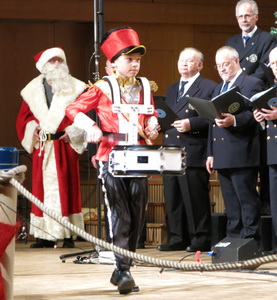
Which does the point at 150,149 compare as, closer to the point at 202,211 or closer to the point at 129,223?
the point at 129,223

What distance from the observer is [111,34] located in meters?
4.32

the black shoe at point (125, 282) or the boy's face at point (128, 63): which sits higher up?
the boy's face at point (128, 63)

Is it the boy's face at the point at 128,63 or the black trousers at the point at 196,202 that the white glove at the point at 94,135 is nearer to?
the boy's face at the point at 128,63

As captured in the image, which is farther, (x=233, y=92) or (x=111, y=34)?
(x=233, y=92)

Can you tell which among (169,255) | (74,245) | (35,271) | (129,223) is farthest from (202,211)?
(129,223)

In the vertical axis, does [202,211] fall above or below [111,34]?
below

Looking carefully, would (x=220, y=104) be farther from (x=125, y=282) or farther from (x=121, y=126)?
(x=125, y=282)

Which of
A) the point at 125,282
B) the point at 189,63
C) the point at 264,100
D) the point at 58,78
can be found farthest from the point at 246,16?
the point at 125,282

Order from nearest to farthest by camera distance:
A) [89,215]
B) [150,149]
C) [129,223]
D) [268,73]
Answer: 1. [150,149]
2. [129,223]
3. [268,73]
4. [89,215]

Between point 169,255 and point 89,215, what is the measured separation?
1.52 metres

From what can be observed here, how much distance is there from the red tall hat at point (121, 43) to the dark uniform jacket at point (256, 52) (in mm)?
1973

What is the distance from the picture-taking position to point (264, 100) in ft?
17.2

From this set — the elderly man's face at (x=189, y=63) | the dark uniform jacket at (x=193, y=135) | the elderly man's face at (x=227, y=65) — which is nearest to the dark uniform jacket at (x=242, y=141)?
the elderly man's face at (x=227, y=65)

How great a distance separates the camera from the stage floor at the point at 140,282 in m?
4.03
